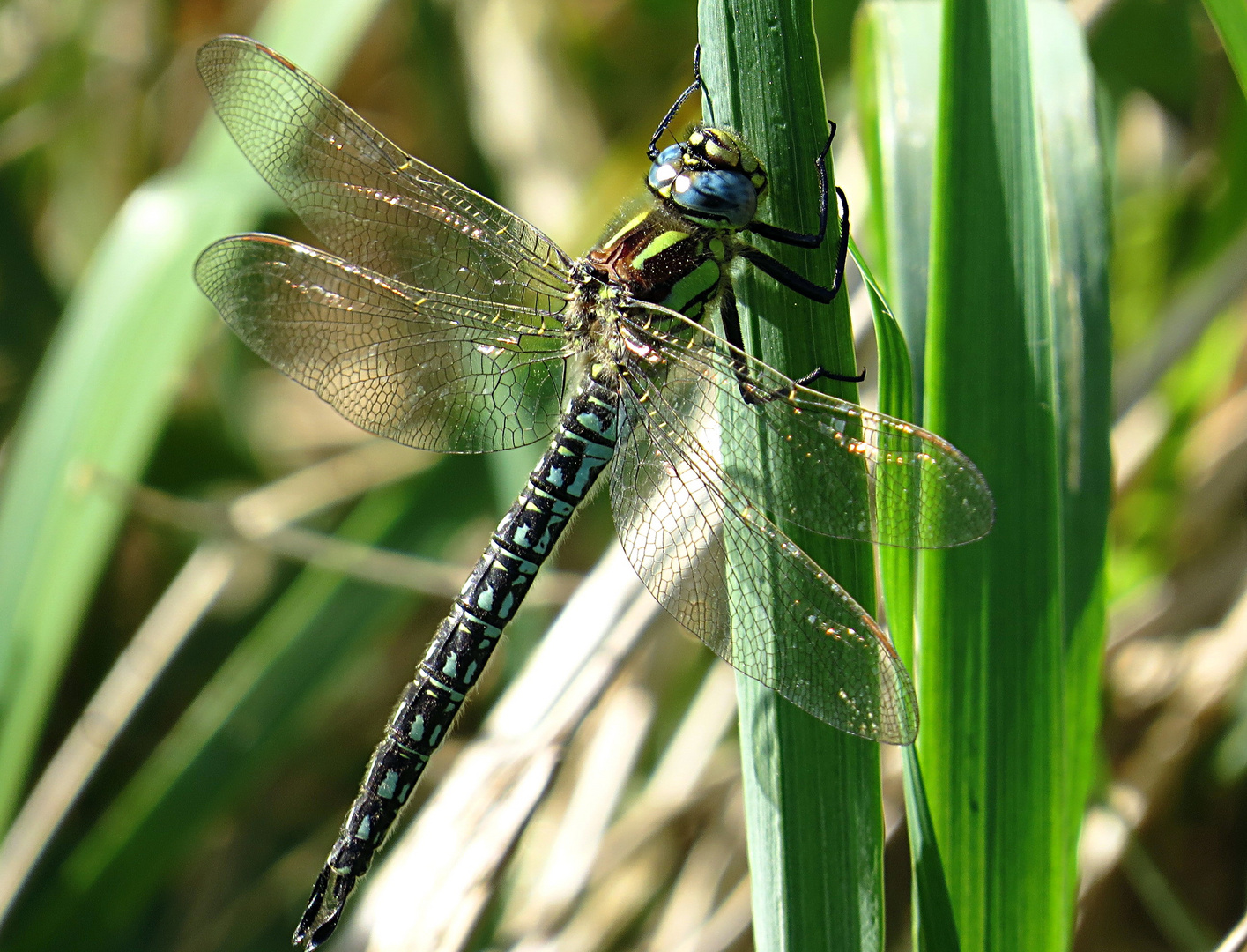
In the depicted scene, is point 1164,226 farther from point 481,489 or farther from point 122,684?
point 122,684

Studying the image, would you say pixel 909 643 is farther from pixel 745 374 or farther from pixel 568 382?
pixel 568 382

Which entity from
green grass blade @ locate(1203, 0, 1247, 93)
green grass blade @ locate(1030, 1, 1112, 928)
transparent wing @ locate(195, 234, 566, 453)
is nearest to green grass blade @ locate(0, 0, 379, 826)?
transparent wing @ locate(195, 234, 566, 453)

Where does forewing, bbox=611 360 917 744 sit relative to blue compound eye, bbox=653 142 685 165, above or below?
below

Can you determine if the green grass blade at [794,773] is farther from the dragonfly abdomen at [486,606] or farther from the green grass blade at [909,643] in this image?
the dragonfly abdomen at [486,606]

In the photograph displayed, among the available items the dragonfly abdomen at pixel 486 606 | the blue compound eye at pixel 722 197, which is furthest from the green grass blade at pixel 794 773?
the dragonfly abdomen at pixel 486 606

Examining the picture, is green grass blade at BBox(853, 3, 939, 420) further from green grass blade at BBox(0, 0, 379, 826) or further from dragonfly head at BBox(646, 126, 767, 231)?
green grass blade at BBox(0, 0, 379, 826)

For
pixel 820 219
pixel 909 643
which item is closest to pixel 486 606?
pixel 909 643

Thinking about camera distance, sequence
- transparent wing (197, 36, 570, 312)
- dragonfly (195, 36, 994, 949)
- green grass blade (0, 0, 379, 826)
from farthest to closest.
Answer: green grass blade (0, 0, 379, 826)
transparent wing (197, 36, 570, 312)
dragonfly (195, 36, 994, 949)
